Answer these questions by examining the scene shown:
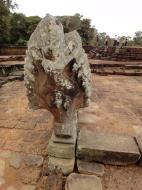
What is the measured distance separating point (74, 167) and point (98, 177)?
10.7 inches

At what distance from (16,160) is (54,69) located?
1.20 meters

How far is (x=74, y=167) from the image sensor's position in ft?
8.10

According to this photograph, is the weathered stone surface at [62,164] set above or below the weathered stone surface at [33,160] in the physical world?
above

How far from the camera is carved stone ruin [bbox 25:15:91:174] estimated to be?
2080 millimetres

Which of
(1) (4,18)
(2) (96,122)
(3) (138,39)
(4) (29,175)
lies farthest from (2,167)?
(3) (138,39)

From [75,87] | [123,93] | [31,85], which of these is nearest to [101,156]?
[75,87]

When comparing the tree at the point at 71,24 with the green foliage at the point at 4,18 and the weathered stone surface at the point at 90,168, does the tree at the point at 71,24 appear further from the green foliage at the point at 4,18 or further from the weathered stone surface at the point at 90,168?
the weathered stone surface at the point at 90,168

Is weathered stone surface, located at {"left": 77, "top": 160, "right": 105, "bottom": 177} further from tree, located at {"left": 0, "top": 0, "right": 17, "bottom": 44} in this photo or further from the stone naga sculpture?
tree, located at {"left": 0, "top": 0, "right": 17, "bottom": 44}

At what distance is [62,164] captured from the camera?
2.41 metres

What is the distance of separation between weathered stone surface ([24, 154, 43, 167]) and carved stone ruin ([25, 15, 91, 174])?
0.25 meters

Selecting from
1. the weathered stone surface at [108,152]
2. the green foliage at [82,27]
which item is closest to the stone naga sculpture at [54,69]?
the weathered stone surface at [108,152]

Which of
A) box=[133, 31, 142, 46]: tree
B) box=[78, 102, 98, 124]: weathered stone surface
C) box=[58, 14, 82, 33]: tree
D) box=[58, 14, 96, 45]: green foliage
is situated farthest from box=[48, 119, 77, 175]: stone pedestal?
box=[133, 31, 142, 46]: tree

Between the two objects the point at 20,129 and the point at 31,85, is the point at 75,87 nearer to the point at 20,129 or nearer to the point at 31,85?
the point at 31,85

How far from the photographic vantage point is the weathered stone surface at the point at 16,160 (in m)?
2.53
